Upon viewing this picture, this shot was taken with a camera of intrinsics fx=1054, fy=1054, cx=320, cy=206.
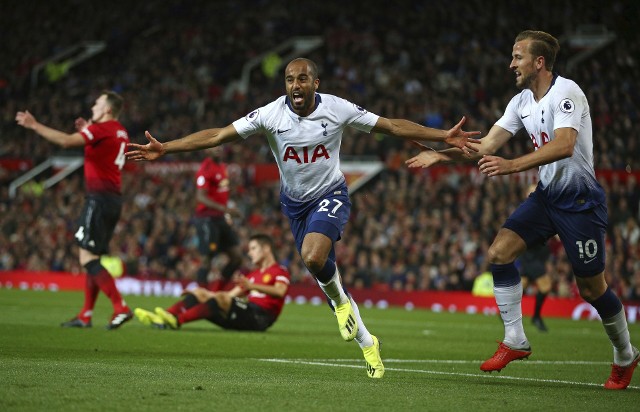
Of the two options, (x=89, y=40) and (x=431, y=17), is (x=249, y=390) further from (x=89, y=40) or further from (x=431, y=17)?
(x=89, y=40)

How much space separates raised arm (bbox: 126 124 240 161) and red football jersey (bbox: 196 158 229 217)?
807 cm

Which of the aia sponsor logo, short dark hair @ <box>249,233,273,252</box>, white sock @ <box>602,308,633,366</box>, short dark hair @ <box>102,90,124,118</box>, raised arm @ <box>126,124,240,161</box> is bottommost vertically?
white sock @ <box>602,308,633,366</box>

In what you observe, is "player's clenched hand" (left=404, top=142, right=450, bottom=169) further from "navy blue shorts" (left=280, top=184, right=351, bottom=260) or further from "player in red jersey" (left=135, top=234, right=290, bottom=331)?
"player in red jersey" (left=135, top=234, right=290, bottom=331)

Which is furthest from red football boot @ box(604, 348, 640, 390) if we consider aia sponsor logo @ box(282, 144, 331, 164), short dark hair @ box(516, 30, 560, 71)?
aia sponsor logo @ box(282, 144, 331, 164)

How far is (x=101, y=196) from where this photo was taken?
42.9 ft

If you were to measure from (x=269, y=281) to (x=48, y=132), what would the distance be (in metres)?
3.54

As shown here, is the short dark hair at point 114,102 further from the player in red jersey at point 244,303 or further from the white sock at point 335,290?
the white sock at point 335,290

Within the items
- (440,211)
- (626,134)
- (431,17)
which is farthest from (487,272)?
(431,17)

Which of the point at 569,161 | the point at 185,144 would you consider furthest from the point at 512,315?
the point at 185,144

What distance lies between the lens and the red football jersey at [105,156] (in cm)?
1276

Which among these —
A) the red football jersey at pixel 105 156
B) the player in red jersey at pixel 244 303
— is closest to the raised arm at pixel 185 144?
the red football jersey at pixel 105 156

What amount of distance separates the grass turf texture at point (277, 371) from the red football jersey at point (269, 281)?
16.3 inches

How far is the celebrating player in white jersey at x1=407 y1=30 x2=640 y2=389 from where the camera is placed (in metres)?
8.07

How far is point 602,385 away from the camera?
855cm
